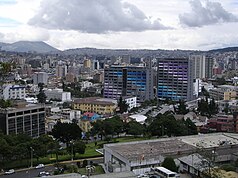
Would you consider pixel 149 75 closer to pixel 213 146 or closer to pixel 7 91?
pixel 7 91

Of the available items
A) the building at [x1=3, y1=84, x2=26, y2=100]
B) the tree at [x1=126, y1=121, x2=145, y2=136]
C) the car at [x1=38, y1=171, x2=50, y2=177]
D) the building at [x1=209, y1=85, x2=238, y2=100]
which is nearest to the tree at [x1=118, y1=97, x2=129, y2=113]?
the building at [x1=3, y1=84, x2=26, y2=100]

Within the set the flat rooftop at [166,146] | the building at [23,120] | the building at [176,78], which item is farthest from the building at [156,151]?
the building at [176,78]

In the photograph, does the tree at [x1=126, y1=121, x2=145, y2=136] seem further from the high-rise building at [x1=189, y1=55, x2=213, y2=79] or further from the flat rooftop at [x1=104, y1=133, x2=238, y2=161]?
the high-rise building at [x1=189, y1=55, x2=213, y2=79]

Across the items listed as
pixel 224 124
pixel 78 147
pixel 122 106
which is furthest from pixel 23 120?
pixel 122 106

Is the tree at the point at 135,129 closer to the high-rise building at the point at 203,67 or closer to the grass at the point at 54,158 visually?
the grass at the point at 54,158

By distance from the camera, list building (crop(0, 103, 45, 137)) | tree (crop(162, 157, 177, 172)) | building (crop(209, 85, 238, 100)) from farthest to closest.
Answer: building (crop(209, 85, 238, 100))
building (crop(0, 103, 45, 137))
tree (crop(162, 157, 177, 172))

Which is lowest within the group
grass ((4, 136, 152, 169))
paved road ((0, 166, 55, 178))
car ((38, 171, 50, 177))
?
paved road ((0, 166, 55, 178))

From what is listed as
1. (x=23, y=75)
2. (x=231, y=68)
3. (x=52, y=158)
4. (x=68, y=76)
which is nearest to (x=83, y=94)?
(x=68, y=76)
